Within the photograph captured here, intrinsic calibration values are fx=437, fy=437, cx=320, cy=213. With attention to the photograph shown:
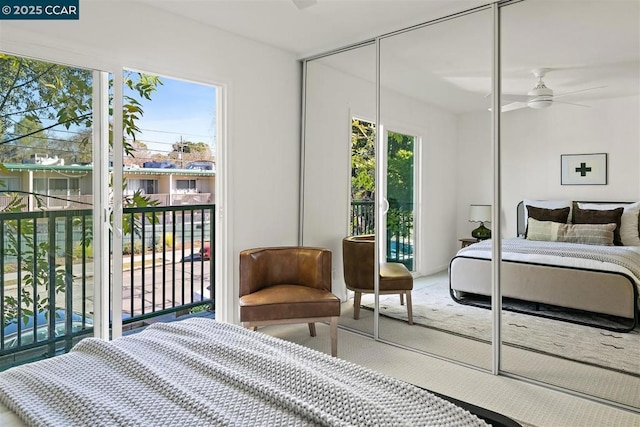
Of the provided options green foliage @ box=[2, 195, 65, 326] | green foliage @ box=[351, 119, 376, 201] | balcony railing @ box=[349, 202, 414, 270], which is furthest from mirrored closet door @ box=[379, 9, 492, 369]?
green foliage @ box=[2, 195, 65, 326]

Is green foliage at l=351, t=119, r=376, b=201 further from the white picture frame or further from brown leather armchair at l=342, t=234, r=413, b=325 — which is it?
the white picture frame

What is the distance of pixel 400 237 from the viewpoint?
343 centimetres

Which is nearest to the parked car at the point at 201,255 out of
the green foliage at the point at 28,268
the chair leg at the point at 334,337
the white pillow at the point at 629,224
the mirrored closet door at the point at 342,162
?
the mirrored closet door at the point at 342,162

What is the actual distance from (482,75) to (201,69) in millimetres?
2022

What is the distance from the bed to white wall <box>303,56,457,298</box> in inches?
14.0

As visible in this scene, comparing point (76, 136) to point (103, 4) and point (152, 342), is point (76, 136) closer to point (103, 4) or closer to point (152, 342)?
point (103, 4)

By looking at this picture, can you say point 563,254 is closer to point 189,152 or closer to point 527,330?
point 527,330

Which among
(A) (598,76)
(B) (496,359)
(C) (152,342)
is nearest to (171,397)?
(C) (152,342)

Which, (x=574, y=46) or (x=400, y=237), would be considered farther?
(x=400, y=237)

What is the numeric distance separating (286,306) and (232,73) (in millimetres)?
1907

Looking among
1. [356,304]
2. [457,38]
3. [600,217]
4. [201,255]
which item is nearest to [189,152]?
[201,255]

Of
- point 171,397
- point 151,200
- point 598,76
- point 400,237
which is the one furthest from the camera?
point 151,200

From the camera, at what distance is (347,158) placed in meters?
3.69

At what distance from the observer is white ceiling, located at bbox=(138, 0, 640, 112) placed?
244cm
